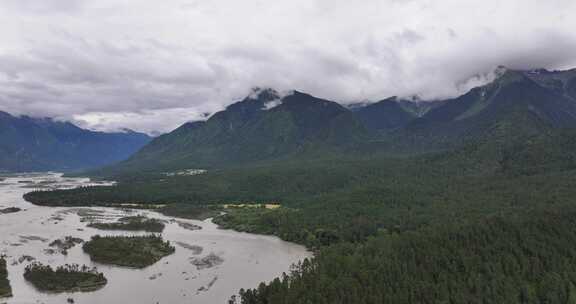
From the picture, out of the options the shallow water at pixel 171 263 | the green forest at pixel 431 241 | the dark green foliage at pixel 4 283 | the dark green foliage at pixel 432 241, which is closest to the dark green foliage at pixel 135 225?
the shallow water at pixel 171 263

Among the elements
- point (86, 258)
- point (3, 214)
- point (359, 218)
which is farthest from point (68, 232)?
point (359, 218)

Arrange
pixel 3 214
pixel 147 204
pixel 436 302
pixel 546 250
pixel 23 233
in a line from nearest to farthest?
pixel 436 302, pixel 546 250, pixel 23 233, pixel 3 214, pixel 147 204

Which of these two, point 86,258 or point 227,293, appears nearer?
point 227,293

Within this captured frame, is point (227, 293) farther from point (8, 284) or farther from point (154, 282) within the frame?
point (8, 284)

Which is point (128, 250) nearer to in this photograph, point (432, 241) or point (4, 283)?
point (4, 283)

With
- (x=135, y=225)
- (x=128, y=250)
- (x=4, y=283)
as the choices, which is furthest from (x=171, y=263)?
(x=135, y=225)

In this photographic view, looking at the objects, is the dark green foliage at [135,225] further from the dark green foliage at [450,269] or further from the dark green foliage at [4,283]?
the dark green foliage at [450,269]

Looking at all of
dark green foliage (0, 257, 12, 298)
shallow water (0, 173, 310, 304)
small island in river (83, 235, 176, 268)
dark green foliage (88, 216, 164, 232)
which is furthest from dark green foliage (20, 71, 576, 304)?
dark green foliage (0, 257, 12, 298)
